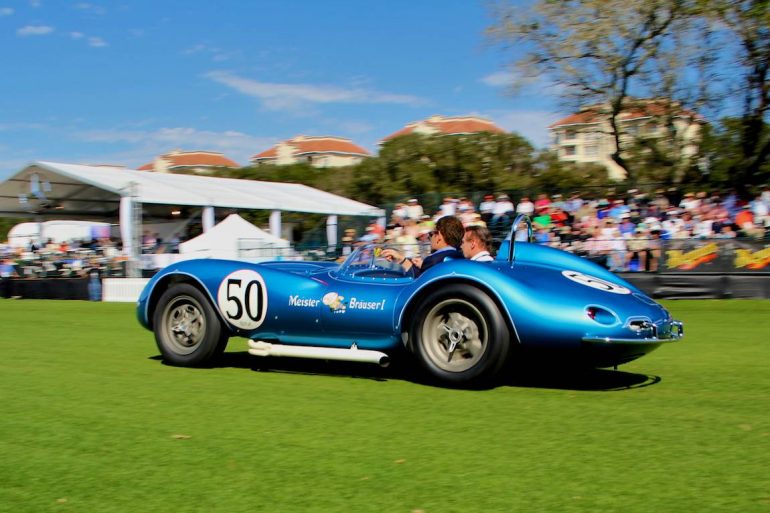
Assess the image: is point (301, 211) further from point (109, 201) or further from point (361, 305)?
point (361, 305)

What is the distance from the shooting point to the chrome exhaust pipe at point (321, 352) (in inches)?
208

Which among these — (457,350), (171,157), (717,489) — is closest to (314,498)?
(717,489)

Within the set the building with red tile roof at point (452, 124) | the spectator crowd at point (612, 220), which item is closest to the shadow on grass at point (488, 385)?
the spectator crowd at point (612, 220)

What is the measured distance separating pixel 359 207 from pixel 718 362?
28.4 m

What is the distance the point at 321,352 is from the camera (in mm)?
5500

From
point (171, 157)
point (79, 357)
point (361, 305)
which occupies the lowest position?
point (79, 357)

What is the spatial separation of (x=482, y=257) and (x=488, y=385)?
106 cm

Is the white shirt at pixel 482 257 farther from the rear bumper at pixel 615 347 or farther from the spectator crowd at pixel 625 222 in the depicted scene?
the spectator crowd at pixel 625 222

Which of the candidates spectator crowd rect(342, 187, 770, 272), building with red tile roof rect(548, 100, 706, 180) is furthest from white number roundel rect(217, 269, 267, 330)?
building with red tile roof rect(548, 100, 706, 180)

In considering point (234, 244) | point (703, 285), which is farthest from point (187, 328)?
point (234, 244)

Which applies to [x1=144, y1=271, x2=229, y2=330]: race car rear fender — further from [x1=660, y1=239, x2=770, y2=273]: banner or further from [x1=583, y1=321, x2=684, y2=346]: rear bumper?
[x1=660, y1=239, x2=770, y2=273]: banner

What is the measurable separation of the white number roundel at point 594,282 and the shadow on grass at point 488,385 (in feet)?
1.90

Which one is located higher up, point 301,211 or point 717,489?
point 301,211

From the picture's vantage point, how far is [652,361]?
21.1ft
